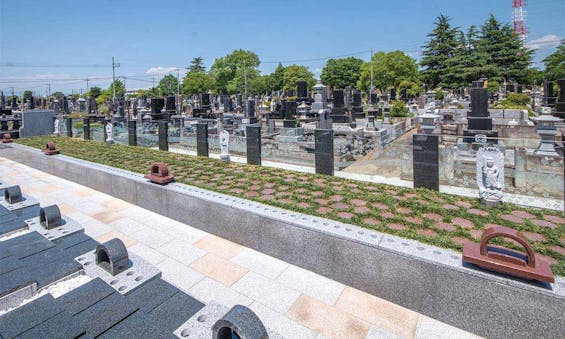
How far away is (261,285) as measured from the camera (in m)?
4.10

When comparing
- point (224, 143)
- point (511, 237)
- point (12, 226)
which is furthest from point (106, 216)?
point (511, 237)

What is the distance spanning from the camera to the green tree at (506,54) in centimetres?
→ 4425

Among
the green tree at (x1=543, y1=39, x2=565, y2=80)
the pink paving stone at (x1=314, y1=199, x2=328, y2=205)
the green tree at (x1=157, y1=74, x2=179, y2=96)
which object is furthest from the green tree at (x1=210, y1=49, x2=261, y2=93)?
the pink paving stone at (x1=314, y1=199, x2=328, y2=205)

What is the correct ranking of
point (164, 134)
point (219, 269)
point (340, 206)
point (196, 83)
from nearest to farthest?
point (219, 269) < point (340, 206) < point (164, 134) < point (196, 83)

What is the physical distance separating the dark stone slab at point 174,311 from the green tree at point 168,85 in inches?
3625

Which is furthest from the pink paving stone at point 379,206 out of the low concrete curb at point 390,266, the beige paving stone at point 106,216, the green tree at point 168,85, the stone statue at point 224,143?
the green tree at point 168,85

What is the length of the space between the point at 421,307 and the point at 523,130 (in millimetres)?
14335

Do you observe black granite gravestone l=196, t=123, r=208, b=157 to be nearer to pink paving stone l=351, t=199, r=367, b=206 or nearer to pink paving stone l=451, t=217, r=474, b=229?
pink paving stone l=351, t=199, r=367, b=206

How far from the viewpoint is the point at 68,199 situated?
8.03 meters

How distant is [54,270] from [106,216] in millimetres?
4744

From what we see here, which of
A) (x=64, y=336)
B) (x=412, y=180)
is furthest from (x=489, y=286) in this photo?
(x=412, y=180)

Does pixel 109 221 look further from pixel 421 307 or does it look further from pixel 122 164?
pixel 421 307

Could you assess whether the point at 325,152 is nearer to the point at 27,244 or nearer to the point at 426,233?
the point at 426,233

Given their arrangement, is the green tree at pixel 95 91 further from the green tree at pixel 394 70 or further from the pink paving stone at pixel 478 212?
the pink paving stone at pixel 478 212
